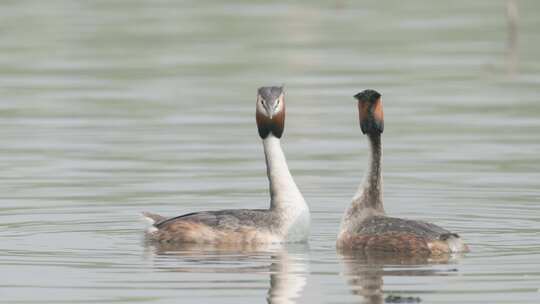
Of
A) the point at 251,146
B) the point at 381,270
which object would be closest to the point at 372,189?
the point at 381,270

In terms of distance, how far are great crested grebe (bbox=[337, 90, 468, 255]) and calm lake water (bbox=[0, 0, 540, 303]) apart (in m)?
0.24

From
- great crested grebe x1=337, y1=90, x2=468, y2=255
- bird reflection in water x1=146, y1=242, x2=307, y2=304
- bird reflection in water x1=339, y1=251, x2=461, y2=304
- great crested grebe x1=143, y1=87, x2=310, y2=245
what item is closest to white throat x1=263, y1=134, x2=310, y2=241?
great crested grebe x1=143, y1=87, x2=310, y2=245

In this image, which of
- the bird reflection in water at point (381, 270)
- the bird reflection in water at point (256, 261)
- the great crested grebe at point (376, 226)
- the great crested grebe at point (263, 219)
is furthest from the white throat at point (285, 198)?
the bird reflection in water at point (381, 270)

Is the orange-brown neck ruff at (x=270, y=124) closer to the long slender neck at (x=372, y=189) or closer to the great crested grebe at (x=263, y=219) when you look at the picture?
the great crested grebe at (x=263, y=219)

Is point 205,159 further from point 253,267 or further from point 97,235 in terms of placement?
point 253,267

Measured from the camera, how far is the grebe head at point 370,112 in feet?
55.2

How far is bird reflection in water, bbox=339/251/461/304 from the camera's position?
1377cm

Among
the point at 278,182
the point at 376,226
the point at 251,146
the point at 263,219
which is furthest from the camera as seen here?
the point at 251,146

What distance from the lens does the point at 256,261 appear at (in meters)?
16.1

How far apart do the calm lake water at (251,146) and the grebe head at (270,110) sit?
119 centimetres

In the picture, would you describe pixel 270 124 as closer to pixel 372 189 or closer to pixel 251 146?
pixel 372 189

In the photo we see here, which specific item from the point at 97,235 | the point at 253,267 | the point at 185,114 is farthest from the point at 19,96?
the point at 253,267

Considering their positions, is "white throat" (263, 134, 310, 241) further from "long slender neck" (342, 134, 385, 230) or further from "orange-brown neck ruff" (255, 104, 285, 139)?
"long slender neck" (342, 134, 385, 230)

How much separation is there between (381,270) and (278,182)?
103 inches
